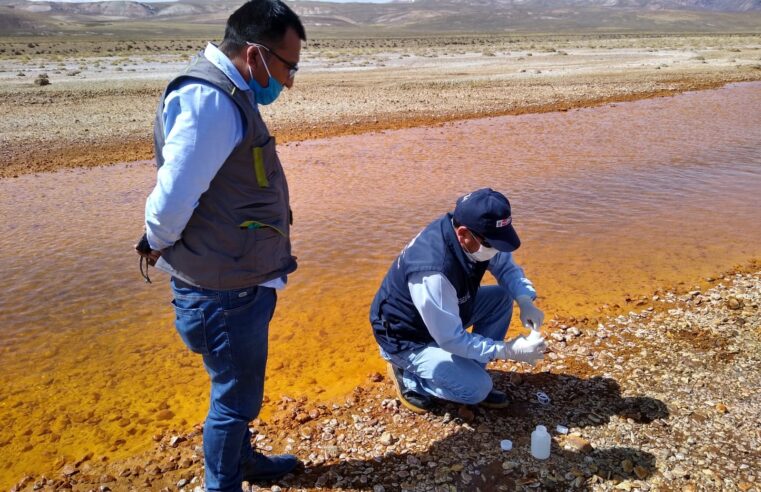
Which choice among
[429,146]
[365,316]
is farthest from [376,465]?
[429,146]

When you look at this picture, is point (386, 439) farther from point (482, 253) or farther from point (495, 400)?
point (482, 253)

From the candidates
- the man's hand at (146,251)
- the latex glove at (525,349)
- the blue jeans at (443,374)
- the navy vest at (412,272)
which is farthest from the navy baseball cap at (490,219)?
the man's hand at (146,251)

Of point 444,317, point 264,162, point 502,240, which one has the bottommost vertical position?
point 444,317

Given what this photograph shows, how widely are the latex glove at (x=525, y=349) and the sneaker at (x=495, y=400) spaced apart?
0.43m

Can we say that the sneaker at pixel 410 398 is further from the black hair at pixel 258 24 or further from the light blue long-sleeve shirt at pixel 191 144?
the black hair at pixel 258 24

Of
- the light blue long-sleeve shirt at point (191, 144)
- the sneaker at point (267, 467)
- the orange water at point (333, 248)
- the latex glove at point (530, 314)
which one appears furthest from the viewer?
the orange water at point (333, 248)

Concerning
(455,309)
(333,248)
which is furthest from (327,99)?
(455,309)

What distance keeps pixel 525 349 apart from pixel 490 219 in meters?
0.72

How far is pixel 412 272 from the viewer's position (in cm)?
307

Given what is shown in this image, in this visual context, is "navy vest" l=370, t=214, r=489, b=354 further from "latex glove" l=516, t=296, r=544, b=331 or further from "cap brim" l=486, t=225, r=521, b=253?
"latex glove" l=516, t=296, r=544, b=331

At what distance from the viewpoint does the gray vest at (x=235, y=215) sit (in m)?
2.08

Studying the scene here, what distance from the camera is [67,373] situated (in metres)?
4.36

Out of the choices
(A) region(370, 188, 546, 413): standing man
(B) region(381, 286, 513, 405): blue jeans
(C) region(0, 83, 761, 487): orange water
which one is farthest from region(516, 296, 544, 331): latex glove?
(C) region(0, 83, 761, 487): orange water

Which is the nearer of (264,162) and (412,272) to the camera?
(264,162)
